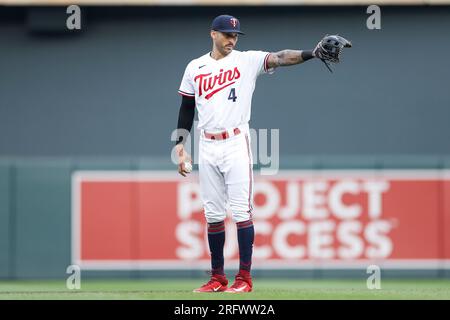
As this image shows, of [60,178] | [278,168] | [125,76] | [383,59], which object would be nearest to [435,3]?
[383,59]

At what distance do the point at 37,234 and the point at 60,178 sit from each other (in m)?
0.62

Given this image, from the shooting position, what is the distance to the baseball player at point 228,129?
23.5 feet

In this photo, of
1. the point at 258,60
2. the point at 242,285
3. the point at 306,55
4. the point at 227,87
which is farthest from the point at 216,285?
the point at 306,55

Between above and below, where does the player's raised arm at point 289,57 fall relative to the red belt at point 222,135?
above

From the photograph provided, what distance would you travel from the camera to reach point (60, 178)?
11.4 metres

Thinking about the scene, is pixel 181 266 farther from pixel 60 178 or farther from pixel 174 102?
pixel 174 102

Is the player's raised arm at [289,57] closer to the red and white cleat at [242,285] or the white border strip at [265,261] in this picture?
the red and white cleat at [242,285]

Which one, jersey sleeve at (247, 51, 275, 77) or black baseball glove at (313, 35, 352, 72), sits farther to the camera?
jersey sleeve at (247, 51, 275, 77)

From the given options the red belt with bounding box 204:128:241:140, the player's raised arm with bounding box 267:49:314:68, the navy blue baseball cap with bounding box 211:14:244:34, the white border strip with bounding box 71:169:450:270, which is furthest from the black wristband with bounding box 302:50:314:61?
the white border strip with bounding box 71:169:450:270

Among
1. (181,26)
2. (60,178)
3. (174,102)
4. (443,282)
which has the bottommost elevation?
(443,282)

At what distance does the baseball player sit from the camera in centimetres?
715

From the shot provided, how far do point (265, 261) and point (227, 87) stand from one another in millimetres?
4432

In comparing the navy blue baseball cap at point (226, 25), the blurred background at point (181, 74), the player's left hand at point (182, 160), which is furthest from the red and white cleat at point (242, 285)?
the blurred background at point (181, 74)

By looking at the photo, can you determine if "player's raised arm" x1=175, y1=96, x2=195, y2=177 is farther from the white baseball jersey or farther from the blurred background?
the blurred background
